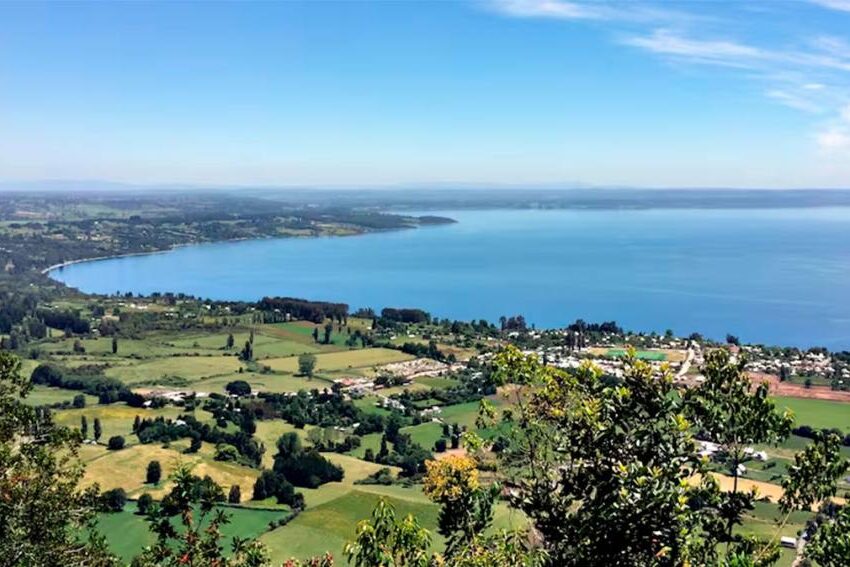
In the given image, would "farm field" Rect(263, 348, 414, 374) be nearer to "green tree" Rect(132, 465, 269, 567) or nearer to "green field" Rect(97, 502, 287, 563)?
"green field" Rect(97, 502, 287, 563)

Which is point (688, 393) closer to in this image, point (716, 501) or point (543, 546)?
point (716, 501)

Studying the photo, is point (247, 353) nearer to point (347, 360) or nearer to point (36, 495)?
point (347, 360)

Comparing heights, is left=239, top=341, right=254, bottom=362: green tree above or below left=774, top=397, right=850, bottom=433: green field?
below

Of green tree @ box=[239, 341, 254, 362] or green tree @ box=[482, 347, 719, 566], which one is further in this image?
green tree @ box=[239, 341, 254, 362]

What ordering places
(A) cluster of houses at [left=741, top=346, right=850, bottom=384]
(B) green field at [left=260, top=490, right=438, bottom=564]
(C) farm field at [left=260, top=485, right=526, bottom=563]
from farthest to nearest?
(A) cluster of houses at [left=741, top=346, right=850, bottom=384], (B) green field at [left=260, top=490, right=438, bottom=564], (C) farm field at [left=260, top=485, right=526, bottom=563]

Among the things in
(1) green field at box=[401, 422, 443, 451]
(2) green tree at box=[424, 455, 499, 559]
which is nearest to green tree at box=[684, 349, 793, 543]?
(2) green tree at box=[424, 455, 499, 559]

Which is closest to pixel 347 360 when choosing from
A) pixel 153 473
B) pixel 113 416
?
pixel 113 416

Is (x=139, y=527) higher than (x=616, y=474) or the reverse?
the reverse

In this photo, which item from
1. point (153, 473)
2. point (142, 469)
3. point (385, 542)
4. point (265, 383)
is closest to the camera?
point (385, 542)
